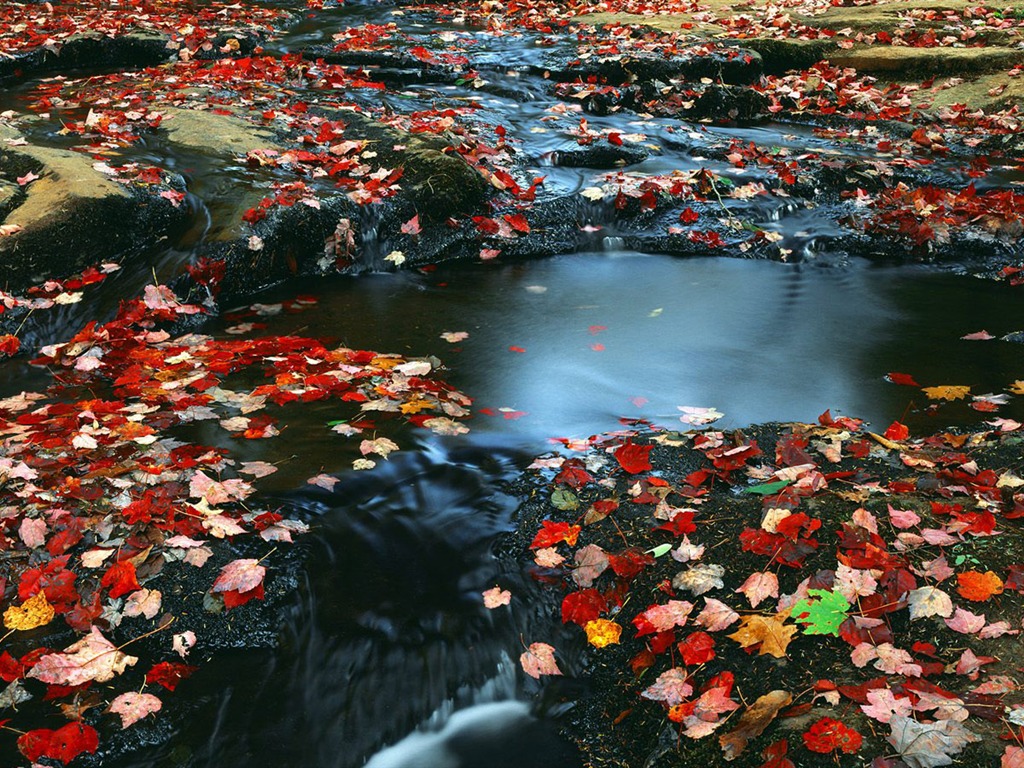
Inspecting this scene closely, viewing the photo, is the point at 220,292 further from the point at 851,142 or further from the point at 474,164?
the point at 851,142

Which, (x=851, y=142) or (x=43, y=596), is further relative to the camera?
(x=851, y=142)

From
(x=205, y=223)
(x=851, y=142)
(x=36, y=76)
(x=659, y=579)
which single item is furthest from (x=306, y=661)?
(x=36, y=76)

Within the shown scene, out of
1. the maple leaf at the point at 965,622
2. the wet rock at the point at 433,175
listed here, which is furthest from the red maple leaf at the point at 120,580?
the wet rock at the point at 433,175

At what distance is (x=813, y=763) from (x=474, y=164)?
21.9ft

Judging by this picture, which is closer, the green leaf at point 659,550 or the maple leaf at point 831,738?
the maple leaf at point 831,738

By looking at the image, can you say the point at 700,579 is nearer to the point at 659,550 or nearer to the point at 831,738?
the point at 659,550

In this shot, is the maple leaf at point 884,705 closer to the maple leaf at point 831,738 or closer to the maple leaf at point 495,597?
the maple leaf at point 831,738

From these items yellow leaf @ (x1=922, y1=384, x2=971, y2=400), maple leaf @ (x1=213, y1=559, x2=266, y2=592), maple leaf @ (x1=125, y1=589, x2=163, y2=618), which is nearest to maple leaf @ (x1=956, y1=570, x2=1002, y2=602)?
yellow leaf @ (x1=922, y1=384, x2=971, y2=400)

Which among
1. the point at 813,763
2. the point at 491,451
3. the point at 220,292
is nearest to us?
the point at 813,763

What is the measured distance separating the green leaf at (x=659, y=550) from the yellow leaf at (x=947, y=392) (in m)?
2.57

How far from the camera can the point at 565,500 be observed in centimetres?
397

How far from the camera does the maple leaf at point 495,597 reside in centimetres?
354

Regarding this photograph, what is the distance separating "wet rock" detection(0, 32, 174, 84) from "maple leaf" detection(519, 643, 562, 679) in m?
11.0

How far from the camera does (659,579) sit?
339cm
